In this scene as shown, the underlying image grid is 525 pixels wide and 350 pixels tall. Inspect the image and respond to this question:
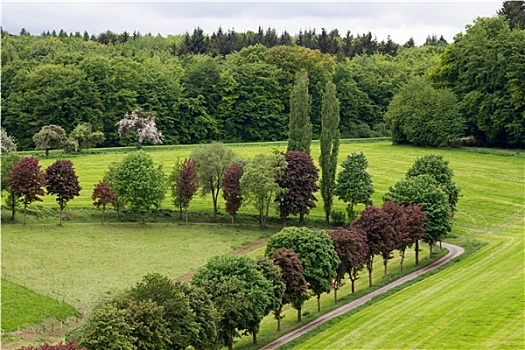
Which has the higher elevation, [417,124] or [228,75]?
[228,75]

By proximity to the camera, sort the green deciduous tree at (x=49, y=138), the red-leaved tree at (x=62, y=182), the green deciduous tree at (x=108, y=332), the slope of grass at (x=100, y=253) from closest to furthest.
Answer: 1. the green deciduous tree at (x=108, y=332)
2. the slope of grass at (x=100, y=253)
3. the red-leaved tree at (x=62, y=182)
4. the green deciduous tree at (x=49, y=138)

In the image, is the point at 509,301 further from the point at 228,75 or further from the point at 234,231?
the point at 228,75

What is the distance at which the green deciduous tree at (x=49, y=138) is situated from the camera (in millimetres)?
97500

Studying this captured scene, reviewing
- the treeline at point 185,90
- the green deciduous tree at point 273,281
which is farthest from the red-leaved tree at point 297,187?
the treeline at point 185,90

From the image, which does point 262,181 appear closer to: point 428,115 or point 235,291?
point 235,291

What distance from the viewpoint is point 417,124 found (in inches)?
4289

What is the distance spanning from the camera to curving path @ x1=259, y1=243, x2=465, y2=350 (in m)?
44.6

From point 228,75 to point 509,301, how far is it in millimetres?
95170

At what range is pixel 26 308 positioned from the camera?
48375mm

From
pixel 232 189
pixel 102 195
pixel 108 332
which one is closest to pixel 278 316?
pixel 108 332

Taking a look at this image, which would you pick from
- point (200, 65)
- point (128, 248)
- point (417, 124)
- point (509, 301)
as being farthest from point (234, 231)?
point (200, 65)

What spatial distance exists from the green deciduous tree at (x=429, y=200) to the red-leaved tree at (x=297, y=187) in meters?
10.5

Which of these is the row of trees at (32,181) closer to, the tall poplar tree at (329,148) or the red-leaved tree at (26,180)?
the red-leaved tree at (26,180)

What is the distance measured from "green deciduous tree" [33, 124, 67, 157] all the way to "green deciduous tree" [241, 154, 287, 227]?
35.4 meters
